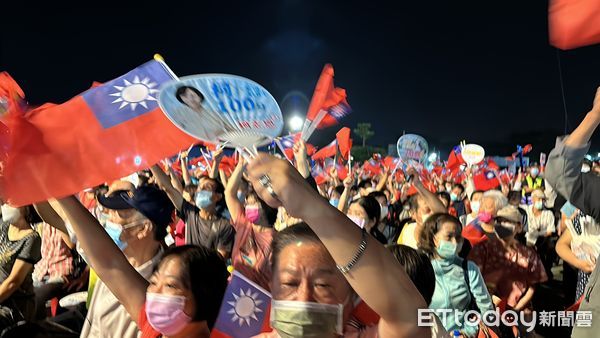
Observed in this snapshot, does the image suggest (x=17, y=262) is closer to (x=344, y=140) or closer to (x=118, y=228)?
(x=118, y=228)

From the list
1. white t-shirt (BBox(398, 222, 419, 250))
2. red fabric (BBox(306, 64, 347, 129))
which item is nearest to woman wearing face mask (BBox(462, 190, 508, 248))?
white t-shirt (BBox(398, 222, 419, 250))

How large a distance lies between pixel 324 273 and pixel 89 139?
1.61 metres

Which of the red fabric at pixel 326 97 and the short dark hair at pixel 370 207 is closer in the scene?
the red fabric at pixel 326 97

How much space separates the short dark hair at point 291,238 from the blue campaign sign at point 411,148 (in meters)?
5.80

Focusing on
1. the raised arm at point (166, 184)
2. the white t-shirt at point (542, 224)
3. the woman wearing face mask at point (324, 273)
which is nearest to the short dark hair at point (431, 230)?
the woman wearing face mask at point (324, 273)

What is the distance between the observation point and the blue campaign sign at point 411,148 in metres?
7.28

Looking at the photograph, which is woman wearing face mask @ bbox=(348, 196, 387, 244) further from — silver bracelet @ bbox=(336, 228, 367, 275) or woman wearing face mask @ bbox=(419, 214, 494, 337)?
silver bracelet @ bbox=(336, 228, 367, 275)

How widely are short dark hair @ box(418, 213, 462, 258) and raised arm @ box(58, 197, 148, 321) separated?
190 centimetres

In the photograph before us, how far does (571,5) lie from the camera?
6.56 ft

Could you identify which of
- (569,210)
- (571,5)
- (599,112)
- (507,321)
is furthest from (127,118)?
(569,210)

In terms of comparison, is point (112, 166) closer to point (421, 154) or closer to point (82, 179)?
point (82, 179)

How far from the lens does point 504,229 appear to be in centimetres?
448

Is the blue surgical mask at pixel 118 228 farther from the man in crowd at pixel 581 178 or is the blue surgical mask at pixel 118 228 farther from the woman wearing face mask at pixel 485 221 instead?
the woman wearing face mask at pixel 485 221

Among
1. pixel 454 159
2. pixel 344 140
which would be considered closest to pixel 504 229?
pixel 344 140
